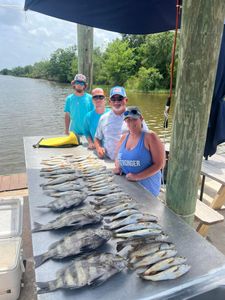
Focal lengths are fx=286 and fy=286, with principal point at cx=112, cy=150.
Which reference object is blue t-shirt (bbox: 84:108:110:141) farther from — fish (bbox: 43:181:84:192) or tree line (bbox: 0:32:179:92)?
tree line (bbox: 0:32:179:92)

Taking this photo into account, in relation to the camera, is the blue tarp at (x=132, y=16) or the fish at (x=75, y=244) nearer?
the fish at (x=75, y=244)

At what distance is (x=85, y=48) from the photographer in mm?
5090

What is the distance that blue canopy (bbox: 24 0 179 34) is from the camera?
3349 mm

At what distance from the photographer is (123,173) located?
2816 millimetres

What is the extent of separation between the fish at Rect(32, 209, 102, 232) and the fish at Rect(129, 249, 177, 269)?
0.45 metres

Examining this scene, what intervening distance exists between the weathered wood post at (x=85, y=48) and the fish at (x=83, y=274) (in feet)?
14.2

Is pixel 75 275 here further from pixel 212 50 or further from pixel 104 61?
pixel 104 61

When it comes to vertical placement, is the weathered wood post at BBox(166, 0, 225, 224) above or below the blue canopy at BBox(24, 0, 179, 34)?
below

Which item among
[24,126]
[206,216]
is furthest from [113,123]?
[24,126]

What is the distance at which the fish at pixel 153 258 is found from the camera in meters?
1.50

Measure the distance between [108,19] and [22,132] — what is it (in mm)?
10578

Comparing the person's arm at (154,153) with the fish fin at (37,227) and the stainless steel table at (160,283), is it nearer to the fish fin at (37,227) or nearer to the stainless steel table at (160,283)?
the stainless steel table at (160,283)

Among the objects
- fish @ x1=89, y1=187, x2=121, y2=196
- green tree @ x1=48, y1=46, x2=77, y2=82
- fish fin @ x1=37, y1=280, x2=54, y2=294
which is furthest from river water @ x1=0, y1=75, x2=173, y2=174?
green tree @ x1=48, y1=46, x2=77, y2=82

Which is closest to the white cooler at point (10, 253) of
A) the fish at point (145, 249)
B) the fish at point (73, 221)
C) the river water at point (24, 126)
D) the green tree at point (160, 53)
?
the fish at point (73, 221)
